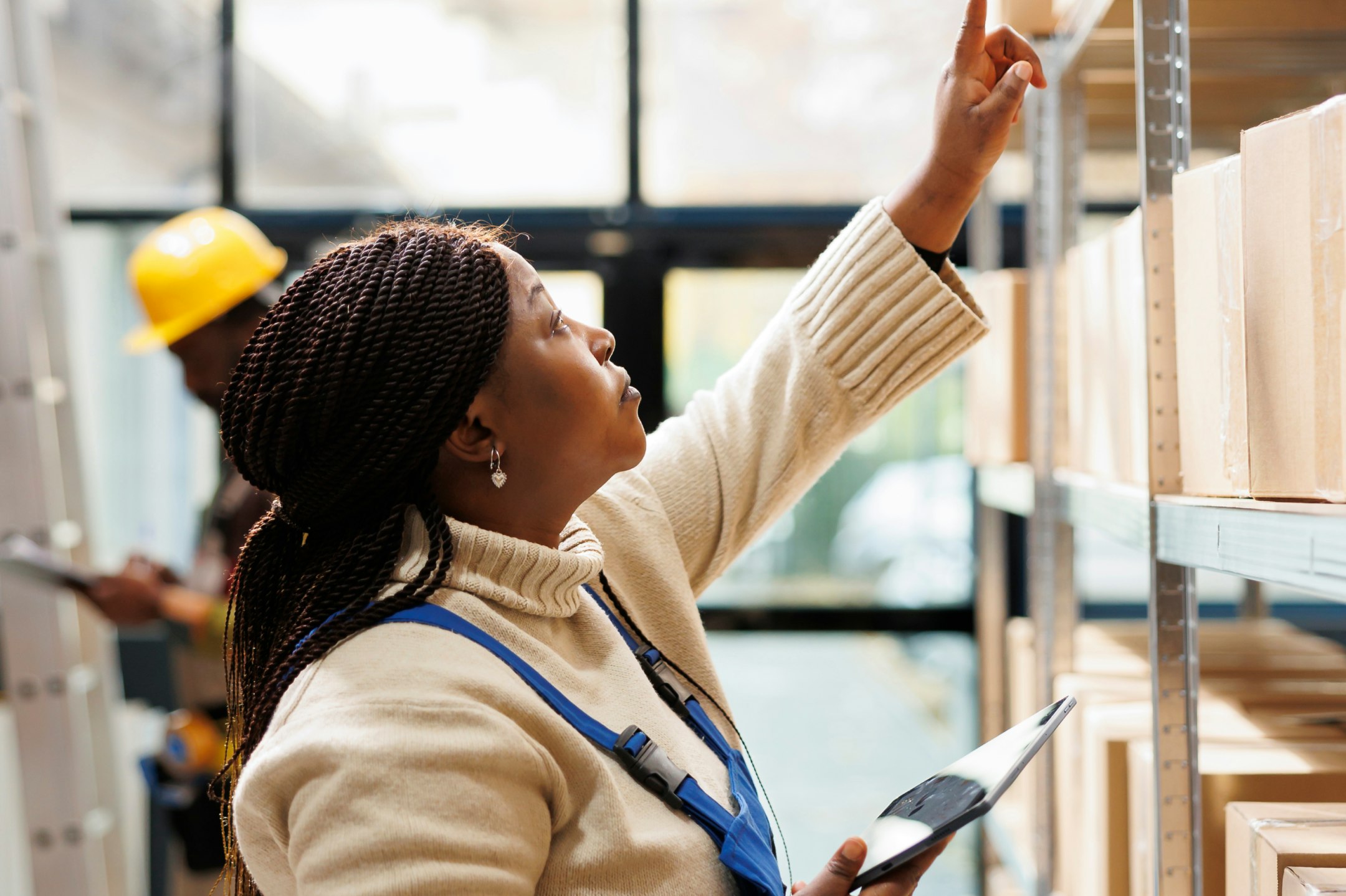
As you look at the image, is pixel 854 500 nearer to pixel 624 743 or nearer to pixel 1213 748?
pixel 1213 748

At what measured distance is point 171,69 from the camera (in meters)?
2.76

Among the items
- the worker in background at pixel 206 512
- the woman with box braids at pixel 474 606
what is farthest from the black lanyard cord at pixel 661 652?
the worker in background at pixel 206 512

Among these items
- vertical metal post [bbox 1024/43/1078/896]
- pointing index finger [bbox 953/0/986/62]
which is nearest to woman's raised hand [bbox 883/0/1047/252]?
pointing index finger [bbox 953/0/986/62]

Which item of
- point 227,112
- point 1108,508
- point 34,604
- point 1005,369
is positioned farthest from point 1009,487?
point 227,112

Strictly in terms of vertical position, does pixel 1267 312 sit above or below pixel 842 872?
above

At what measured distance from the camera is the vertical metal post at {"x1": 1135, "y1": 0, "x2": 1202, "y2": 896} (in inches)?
39.2

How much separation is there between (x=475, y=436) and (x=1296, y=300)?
25.8 inches

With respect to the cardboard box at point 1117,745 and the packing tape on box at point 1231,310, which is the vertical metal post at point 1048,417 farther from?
the packing tape on box at point 1231,310

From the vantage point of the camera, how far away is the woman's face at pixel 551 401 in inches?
36.6

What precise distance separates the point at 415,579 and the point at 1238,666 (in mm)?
1157

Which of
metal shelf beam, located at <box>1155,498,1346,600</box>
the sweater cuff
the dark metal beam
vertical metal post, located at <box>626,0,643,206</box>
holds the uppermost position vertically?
vertical metal post, located at <box>626,0,643,206</box>

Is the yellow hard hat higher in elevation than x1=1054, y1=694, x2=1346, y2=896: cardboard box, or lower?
higher

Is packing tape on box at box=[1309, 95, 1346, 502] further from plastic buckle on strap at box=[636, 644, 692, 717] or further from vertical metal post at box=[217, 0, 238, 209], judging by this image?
vertical metal post at box=[217, 0, 238, 209]

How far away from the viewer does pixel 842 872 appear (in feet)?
2.64
